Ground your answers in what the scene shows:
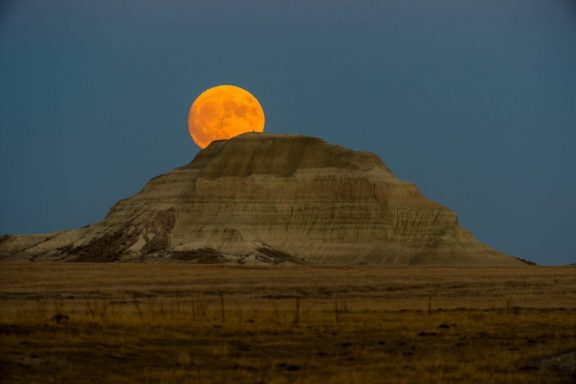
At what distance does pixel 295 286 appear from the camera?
2813 inches

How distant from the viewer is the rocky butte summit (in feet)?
416

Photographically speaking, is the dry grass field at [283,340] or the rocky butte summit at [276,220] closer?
the dry grass field at [283,340]

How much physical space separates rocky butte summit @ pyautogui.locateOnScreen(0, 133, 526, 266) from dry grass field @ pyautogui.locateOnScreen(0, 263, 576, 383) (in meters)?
64.8

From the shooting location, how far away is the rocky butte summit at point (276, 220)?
127 m

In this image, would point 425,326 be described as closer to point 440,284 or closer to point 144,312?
point 144,312

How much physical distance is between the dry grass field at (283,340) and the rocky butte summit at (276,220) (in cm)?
6479

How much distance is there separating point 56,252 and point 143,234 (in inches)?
417

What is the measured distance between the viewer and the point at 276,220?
444 feet

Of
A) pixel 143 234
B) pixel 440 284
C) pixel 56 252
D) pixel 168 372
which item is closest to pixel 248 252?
pixel 143 234

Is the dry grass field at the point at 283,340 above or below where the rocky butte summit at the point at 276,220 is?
below

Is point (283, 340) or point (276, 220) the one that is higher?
point (276, 220)

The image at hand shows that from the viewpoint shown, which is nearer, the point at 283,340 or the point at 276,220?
the point at 283,340

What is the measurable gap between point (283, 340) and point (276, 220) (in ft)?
Answer: 332

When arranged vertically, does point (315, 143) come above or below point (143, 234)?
above
